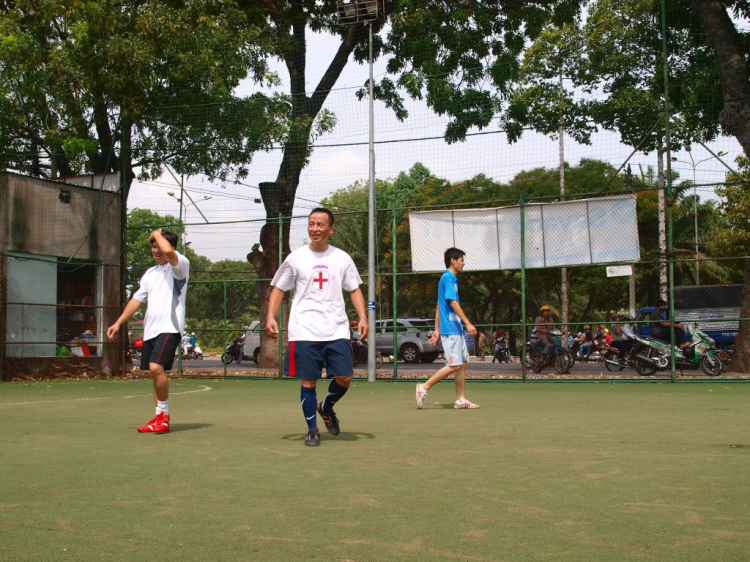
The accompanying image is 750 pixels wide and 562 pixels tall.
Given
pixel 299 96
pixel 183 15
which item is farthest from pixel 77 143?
pixel 299 96

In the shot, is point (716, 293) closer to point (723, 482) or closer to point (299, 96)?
point (299, 96)

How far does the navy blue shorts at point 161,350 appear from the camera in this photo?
7172 millimetres

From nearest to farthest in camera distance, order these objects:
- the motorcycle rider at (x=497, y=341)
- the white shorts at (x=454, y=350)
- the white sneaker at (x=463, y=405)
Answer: the white shorts at (x=454, y=350), the white sneaker at (x=463, y=405), the motorcycle rider at (x=497, y=341)

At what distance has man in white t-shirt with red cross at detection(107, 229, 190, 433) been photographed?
7184 millimetres

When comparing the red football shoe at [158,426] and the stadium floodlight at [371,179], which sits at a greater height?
the stadium floodlight at [371,179]

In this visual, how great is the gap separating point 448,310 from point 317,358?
3361 millimetres

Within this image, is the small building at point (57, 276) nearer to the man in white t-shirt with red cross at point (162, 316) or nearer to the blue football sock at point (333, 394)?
the man in white t-shirt with red cross at point (162, 316)

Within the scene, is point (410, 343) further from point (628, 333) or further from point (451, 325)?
point (451, 325)

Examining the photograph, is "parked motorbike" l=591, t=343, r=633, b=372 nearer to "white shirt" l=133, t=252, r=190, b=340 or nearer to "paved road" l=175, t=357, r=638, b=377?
"paved road" l=175, t=357, r=638, b=377

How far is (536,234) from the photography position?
1560cm

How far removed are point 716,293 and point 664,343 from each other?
41.1 ft

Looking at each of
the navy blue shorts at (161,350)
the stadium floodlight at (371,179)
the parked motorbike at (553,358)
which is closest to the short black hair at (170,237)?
the navy blue shorts at (161,350)

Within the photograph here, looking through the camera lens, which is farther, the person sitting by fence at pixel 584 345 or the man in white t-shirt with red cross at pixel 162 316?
the person sitting by fence at pixel 584 345

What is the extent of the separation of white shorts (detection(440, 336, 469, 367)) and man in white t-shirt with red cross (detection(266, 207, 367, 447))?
3.07 metres
